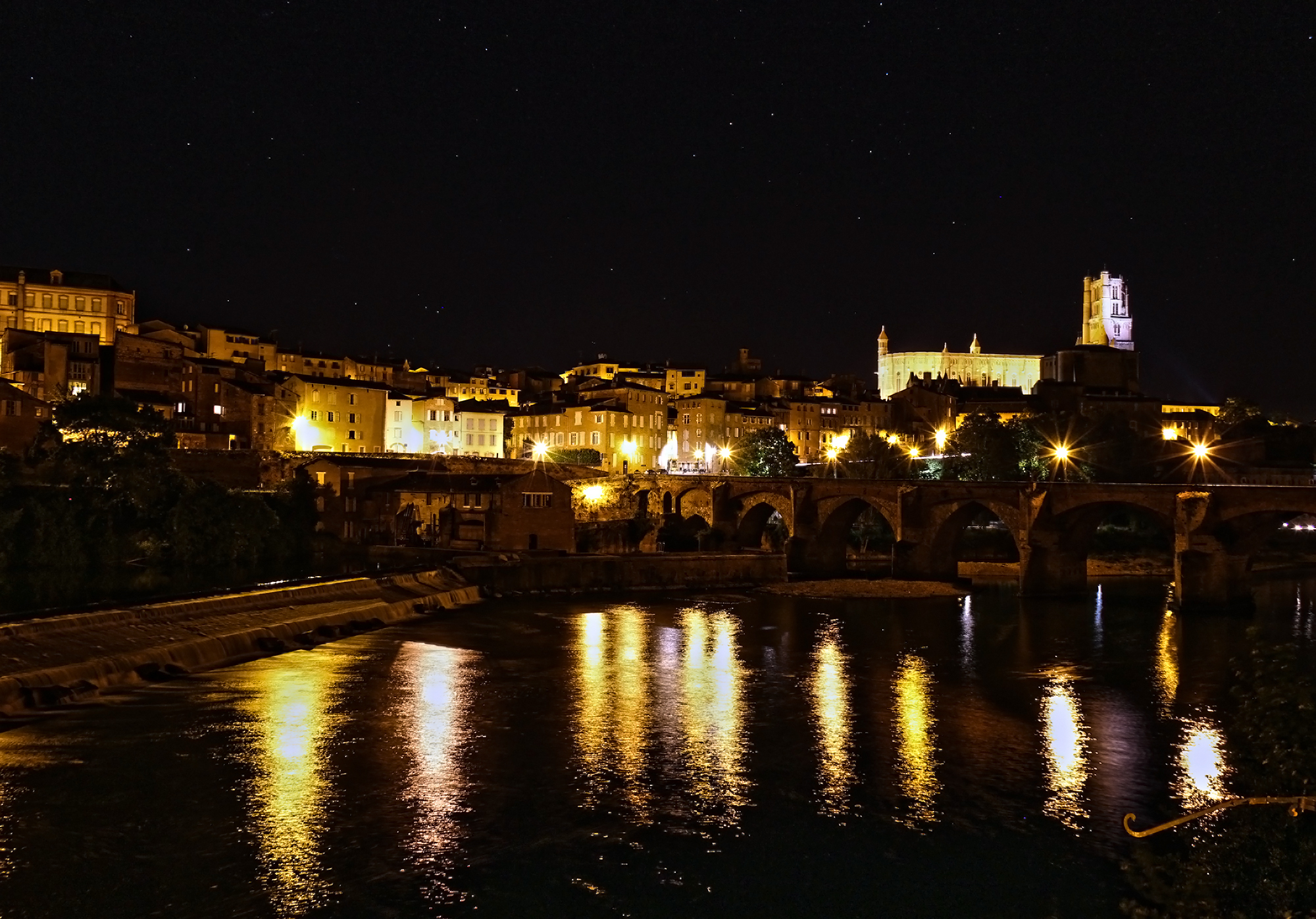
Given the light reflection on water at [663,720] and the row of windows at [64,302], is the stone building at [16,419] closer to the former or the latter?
the row of windows at [64,302]

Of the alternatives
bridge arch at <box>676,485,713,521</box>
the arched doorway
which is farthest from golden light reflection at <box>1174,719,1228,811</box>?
bridge arch at <box>676,485,713,521</box>

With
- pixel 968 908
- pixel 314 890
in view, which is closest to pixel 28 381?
pixel 314 890

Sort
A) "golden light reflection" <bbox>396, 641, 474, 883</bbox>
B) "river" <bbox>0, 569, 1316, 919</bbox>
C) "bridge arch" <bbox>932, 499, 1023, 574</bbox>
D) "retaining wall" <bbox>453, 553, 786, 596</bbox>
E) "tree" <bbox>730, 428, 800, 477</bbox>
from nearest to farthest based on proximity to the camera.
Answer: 1. "river" <bbox>0, 569, 1316, 919</bbox>
2. "golden light reflection" <bbox>396, 641, 474, 883</bbox>
3. "retaining wall" <bbox>453, 553, 786, 596</bbox>
4. "bridge arch" <bbox>932, 499, 1023, 574</bbox>
5. "tree" <bbox>730, 428, 800, 477</bbox>

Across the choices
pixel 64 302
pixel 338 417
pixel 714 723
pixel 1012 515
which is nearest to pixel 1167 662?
pixel 714 723

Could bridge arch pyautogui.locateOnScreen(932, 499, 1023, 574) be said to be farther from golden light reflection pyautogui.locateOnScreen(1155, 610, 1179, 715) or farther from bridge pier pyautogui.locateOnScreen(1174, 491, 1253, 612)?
golden light reflection pyautogui.locateOnScreen(1155, 610, 1179, 715)

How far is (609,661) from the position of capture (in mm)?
30125

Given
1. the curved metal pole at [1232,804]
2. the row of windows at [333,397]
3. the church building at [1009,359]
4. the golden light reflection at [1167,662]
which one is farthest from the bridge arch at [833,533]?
the church building at [1009,359]

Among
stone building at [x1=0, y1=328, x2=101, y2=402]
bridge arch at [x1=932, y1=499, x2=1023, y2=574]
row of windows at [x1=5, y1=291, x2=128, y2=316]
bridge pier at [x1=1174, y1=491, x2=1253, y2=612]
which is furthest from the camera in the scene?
row of windows at [x1=5, y1=291, x2=128, y2=316]

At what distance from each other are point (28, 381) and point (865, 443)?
56659 mm

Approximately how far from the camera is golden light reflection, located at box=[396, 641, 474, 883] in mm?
16156

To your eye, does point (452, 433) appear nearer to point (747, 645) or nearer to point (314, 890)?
point (747, 645)

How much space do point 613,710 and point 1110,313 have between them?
15116 cm

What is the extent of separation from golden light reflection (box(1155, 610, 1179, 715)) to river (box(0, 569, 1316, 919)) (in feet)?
0.57

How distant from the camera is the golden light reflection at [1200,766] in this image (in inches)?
731
